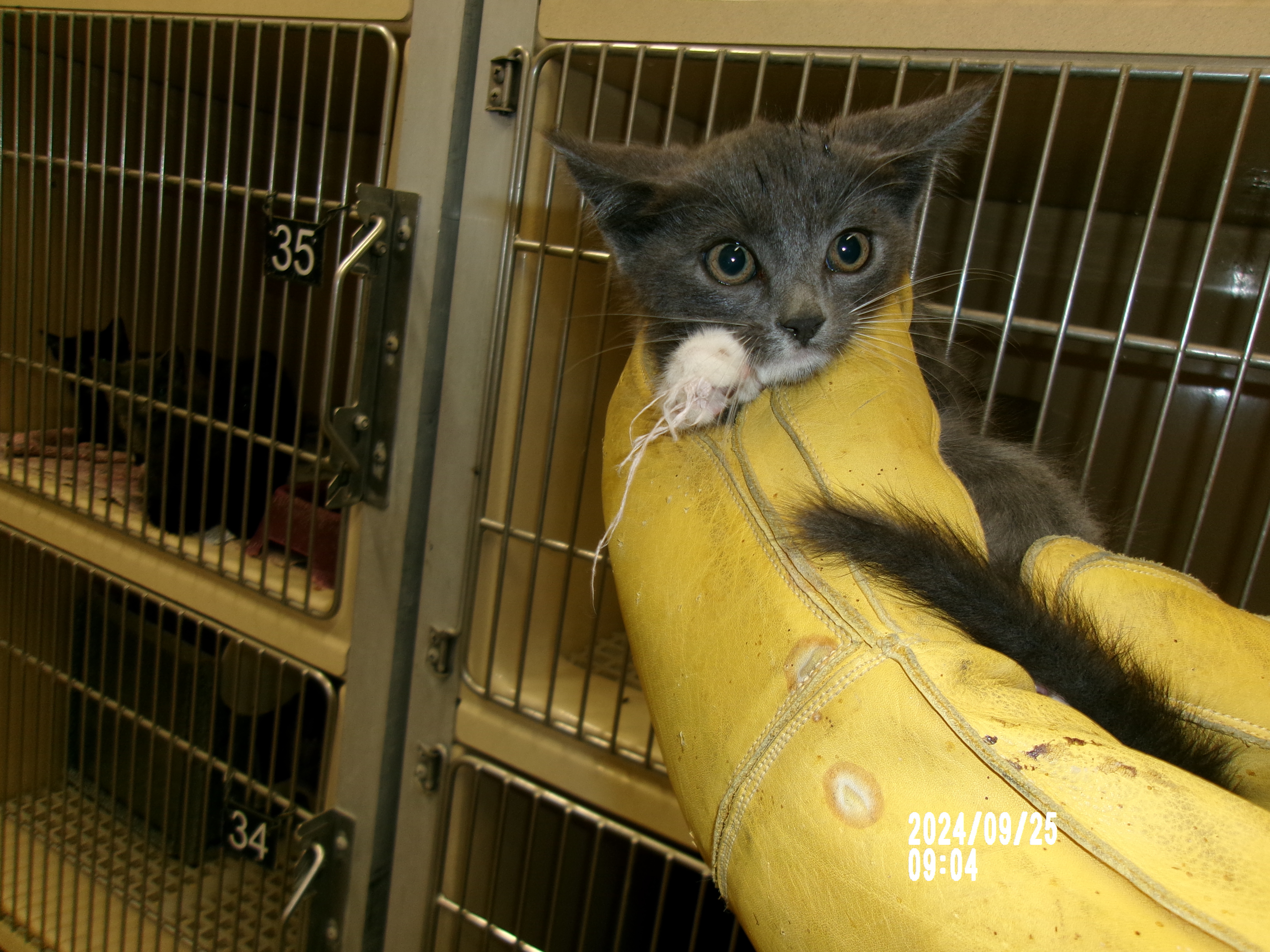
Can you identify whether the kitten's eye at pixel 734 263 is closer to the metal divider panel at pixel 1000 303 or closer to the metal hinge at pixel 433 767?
the metal divider panel at pixel 1000 303

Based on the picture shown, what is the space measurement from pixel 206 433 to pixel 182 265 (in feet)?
1.18

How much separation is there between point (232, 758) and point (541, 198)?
915 millimetres

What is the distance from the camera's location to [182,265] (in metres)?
1.31

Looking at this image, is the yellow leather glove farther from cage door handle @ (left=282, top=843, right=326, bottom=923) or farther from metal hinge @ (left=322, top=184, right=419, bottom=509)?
cage door handle @ (left=282, top=843, right=326, bottom=923)

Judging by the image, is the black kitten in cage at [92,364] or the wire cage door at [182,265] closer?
the wire cage door at [182,265]

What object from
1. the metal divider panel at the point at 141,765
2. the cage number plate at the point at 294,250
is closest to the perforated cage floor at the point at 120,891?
the metal divider panel at the point at 141,765

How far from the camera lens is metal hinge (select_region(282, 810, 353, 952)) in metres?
1.08

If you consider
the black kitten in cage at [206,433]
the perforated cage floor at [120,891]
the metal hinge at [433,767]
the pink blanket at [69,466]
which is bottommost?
the perforated cage floor at [120,891]

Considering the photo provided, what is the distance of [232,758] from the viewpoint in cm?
113

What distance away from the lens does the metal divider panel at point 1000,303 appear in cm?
71

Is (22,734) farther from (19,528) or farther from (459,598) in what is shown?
(459,598)

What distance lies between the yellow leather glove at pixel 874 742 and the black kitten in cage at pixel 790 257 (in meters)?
0.06

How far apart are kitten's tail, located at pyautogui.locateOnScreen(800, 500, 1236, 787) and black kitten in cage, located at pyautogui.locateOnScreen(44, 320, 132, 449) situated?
1.19m

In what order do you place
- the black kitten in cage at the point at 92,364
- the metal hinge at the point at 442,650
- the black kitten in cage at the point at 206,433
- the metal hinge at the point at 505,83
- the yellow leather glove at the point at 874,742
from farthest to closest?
the black kitten in cage at the point at 92,364 → the black kitten in cage at the point at 206,433 → the metal hinge at the point at 442,650 → the metal hinge at the point at 505,83 → the yellow leather glove at the point at 874,742
